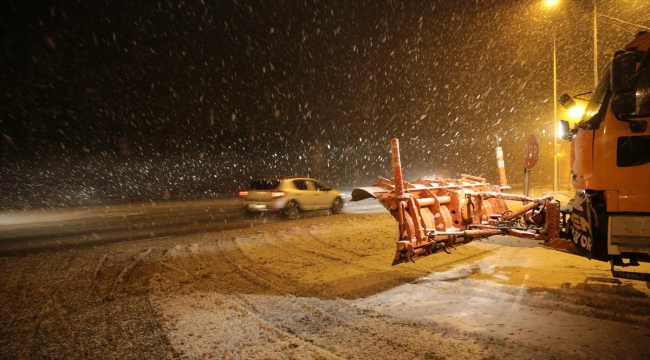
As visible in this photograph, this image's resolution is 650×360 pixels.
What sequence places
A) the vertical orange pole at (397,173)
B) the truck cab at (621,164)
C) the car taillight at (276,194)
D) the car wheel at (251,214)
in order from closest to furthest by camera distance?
the truck cab at (621,164) → the vertical orange pole at (397,173) → the car taillight at (276,194) → the car wheel at (251,214)

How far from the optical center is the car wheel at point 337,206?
16709mm

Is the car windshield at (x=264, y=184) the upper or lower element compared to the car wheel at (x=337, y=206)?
upper

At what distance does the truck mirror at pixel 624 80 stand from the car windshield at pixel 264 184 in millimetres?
11697

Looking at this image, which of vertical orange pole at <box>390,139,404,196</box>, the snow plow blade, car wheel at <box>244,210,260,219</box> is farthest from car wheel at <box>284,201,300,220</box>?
vertical orange pole at <box>390,139,404,196</box>

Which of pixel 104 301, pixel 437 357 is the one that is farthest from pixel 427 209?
pixel 104 301

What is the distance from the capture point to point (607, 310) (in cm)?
437

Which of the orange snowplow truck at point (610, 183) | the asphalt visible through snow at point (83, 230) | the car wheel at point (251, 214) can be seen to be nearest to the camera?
the orange snowplow truck at point (610, 183)

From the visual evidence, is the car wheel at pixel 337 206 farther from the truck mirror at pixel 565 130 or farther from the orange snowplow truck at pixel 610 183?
the truck mirror at pixel 565 130

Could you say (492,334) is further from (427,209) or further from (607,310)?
(427,209)

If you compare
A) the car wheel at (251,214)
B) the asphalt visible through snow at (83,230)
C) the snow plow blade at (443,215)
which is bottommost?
the asphalt visible through snow at (83,230)

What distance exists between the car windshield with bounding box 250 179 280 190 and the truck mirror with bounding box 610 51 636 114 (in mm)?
11697

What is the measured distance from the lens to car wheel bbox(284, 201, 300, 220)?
14.6m

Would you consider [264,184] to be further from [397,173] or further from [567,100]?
[567,100]

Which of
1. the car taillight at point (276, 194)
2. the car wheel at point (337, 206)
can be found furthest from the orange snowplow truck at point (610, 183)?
the car wheel at point (337, 206)
